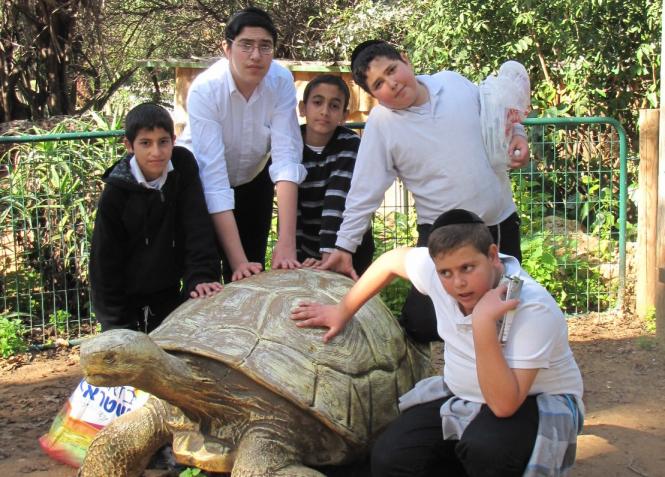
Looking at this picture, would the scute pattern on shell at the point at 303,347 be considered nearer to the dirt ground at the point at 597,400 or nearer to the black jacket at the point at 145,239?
the black jacket at the point at 145,239

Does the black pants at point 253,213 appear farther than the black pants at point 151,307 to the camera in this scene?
Yes

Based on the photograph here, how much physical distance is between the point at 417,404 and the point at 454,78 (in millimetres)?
1724

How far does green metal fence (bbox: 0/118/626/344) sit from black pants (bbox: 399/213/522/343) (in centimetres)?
238

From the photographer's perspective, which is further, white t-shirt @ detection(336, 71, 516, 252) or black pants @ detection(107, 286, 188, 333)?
black pants @ detection(107, 286, 188, 333)

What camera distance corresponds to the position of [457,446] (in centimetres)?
323

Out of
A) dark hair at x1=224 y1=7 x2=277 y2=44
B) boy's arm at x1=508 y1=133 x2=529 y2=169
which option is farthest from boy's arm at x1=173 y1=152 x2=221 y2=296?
boy's arm at x1=508 y1=133 x2=529 y2=169

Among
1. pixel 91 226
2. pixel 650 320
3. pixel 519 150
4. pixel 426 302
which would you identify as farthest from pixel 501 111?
pixel 91 226

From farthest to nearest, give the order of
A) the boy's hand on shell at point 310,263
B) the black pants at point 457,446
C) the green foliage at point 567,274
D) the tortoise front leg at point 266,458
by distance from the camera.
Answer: the green foliage at point 567,274 < the boy's hand on shell at point 310,263 < the tortoise front leg at point 266,458 < the black pants at point 457,446

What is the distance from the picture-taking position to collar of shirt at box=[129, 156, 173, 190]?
4.21 metres

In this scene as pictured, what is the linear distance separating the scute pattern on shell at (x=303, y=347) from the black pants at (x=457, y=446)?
1.02ft

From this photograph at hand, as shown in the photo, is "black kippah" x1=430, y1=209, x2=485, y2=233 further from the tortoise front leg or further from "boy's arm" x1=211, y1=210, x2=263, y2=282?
"boy's arm" x1=211, y1=210, x2=263, y2=282

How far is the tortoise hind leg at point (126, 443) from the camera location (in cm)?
376

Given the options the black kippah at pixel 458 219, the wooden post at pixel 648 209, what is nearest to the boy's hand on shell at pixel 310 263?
the black kippah at pixel 458 219

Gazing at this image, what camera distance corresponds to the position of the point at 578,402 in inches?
130
